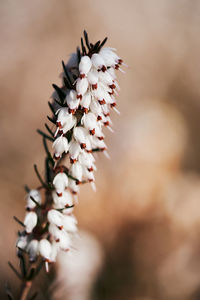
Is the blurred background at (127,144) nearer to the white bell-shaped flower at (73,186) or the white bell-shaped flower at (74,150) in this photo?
the white bell-shaped flower at (73,186)

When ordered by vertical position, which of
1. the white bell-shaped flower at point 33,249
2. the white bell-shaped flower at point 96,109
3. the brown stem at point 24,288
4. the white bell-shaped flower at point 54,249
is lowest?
the brown stem at point 24,288

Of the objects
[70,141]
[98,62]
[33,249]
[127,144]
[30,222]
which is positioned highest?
[127,144]

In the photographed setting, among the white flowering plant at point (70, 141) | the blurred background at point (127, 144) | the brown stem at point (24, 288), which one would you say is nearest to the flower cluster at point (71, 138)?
the white flowering plant at point (70, 141)

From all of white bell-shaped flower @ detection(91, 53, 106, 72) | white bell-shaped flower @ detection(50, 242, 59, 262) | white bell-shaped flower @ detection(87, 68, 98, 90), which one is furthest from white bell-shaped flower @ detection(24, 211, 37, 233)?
white bell-shaped flower @ detection(91, 53, 106, 72)

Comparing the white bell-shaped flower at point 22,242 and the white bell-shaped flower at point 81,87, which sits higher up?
the white bell-shaped flower at point 81,87

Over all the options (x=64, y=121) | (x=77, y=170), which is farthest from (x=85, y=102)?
(x=77, y=170)

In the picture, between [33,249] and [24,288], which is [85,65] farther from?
[24,288]

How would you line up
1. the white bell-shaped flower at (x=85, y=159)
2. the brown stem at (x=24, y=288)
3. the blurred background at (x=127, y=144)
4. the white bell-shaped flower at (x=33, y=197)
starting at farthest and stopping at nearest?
the blurred background at (x=127, y=144), the brown stem at (x=24, y=288), the white bell-shaped flower at (x=33, y=197), the white bell-shaped flower at (x=85, y=159)

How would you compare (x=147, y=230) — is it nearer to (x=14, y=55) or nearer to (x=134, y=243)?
(x=134, y=243)
